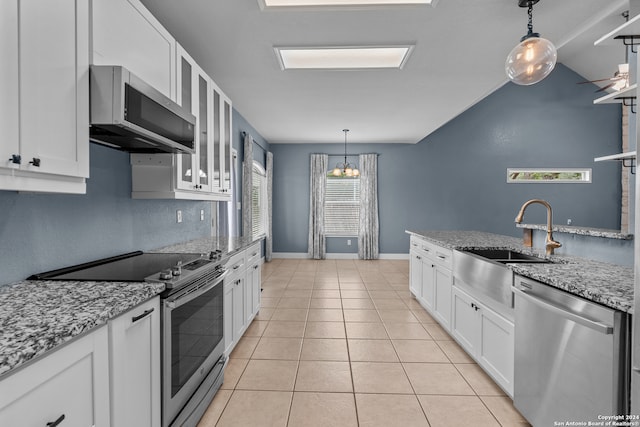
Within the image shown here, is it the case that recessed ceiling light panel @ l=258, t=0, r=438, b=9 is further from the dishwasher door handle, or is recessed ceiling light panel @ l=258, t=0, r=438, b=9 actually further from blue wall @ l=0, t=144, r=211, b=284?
the dishwasher door handle

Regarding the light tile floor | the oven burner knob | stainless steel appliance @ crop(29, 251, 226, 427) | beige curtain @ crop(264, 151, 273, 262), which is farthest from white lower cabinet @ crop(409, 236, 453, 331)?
beige curtain @ crop(264, 151, 273, 262)

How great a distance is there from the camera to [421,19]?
8.27ft

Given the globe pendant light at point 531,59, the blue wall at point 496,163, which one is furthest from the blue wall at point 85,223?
the blue wall at point 496,163

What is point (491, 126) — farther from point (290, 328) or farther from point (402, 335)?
Answer: point (290, 328)

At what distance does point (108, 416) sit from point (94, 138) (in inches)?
58.2

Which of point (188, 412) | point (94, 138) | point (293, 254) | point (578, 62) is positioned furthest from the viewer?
point (293, 254)

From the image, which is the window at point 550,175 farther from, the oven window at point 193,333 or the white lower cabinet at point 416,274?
the oven window at point 193,333

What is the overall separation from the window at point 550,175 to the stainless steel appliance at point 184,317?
7552 millimetres

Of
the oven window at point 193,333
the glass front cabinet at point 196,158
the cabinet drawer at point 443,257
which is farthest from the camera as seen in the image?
the cabinet drawer at point 443,257

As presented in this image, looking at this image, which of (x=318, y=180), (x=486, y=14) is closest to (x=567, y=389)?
(x=486, y=14)

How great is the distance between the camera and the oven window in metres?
1.56

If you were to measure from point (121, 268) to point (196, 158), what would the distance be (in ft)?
3.58

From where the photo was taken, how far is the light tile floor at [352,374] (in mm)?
1928

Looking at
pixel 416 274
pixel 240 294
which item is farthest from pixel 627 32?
pixel 416 274
